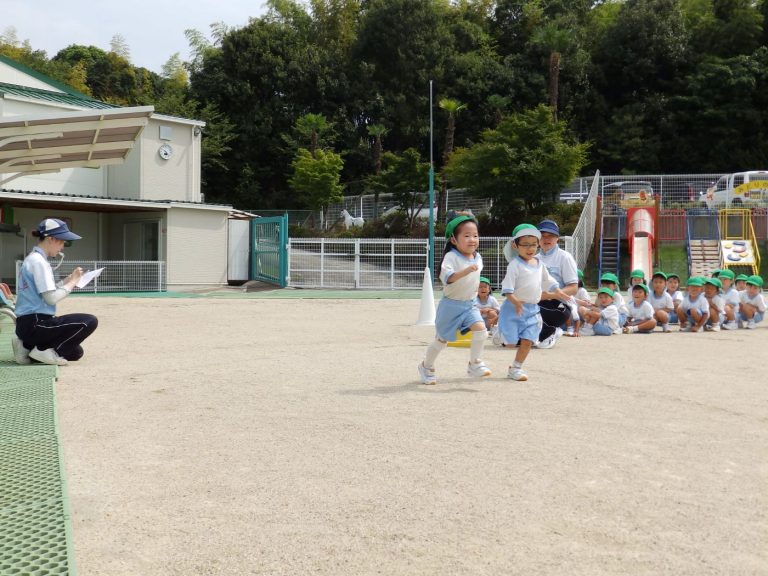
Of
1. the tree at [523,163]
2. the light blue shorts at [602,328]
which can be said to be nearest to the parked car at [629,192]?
the tree at [523,163]

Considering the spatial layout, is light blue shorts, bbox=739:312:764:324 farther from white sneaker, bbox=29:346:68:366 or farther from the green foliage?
the green foliage

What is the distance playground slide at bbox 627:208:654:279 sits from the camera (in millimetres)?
23672

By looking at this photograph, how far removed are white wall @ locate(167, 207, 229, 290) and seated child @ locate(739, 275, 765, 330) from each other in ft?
52.9

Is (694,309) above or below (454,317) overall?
below

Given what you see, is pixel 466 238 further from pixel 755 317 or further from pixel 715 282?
pixel 755 317

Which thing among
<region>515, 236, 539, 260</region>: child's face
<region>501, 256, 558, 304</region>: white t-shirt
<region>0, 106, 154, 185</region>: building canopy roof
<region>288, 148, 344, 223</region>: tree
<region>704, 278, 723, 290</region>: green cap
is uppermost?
<region>288, 148, 344, 223</region>: tree

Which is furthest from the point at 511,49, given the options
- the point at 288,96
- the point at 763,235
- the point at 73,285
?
the point at 73,285

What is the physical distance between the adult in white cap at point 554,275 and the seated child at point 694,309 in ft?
11.2

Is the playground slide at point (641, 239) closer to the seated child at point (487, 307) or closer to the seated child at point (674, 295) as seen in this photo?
the seated child at point (674, 295)

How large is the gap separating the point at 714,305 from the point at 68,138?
406 inches

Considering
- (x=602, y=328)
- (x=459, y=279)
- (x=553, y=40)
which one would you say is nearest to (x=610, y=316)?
(x=602, y=328)

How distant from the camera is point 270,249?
80.6 ft

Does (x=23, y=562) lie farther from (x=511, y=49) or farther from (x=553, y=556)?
(x=511, y=49)

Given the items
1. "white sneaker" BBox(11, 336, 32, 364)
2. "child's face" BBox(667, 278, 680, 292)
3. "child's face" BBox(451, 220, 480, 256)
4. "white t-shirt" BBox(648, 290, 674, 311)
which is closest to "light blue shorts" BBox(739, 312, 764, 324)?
"child's face" BBox(667, 278, 680, 292)
